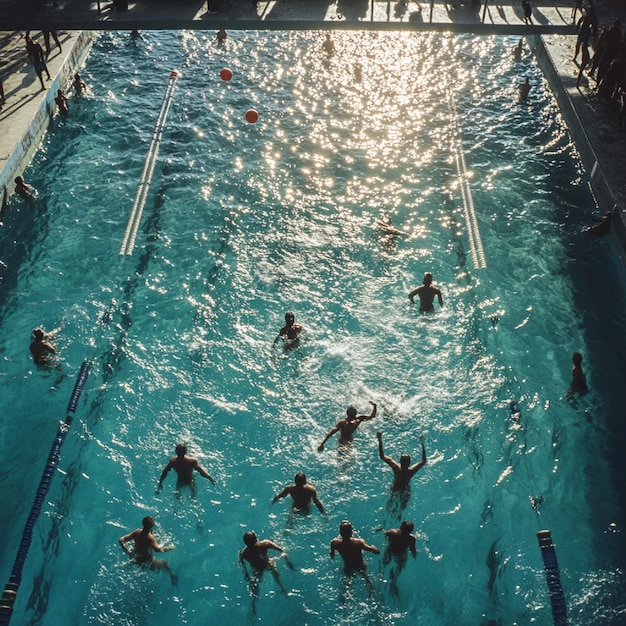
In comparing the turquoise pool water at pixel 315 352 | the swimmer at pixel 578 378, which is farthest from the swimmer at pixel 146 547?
the swimmer at pixel 578 378

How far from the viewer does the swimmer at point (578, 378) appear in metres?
13.6

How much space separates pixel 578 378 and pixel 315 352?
18.1 feet

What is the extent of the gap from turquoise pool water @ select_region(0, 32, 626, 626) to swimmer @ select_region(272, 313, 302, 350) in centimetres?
27

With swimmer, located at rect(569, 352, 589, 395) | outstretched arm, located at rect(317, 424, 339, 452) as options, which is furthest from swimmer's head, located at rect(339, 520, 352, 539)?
swimmer, located at rect(569, 352, 589, 395)

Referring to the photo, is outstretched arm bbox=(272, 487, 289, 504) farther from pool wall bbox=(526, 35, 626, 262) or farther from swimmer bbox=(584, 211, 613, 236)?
swimmer bbox=(584, 211, 613, 236)

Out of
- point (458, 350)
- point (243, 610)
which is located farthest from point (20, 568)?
point (458, 350)

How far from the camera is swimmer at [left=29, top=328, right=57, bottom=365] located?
46.8 ft

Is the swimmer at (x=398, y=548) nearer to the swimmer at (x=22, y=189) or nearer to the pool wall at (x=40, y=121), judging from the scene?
the swimmer at (x=22, y=189)

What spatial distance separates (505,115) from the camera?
23.4 meters

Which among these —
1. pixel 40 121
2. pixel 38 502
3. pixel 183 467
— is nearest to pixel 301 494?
pixel 183 467

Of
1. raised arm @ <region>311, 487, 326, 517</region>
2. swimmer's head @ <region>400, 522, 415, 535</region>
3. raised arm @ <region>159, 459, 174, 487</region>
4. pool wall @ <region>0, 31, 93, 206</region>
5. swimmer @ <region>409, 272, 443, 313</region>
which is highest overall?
pool wall @ <region>0, 31, 93, 206</region>

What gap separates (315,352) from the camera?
48.8ft

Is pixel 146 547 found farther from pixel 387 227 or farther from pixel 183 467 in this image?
pixel 387 227

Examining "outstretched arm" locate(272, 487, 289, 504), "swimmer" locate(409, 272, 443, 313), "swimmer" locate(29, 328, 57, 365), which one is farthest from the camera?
"swimmer" locate(409, 272, 443, 313)
